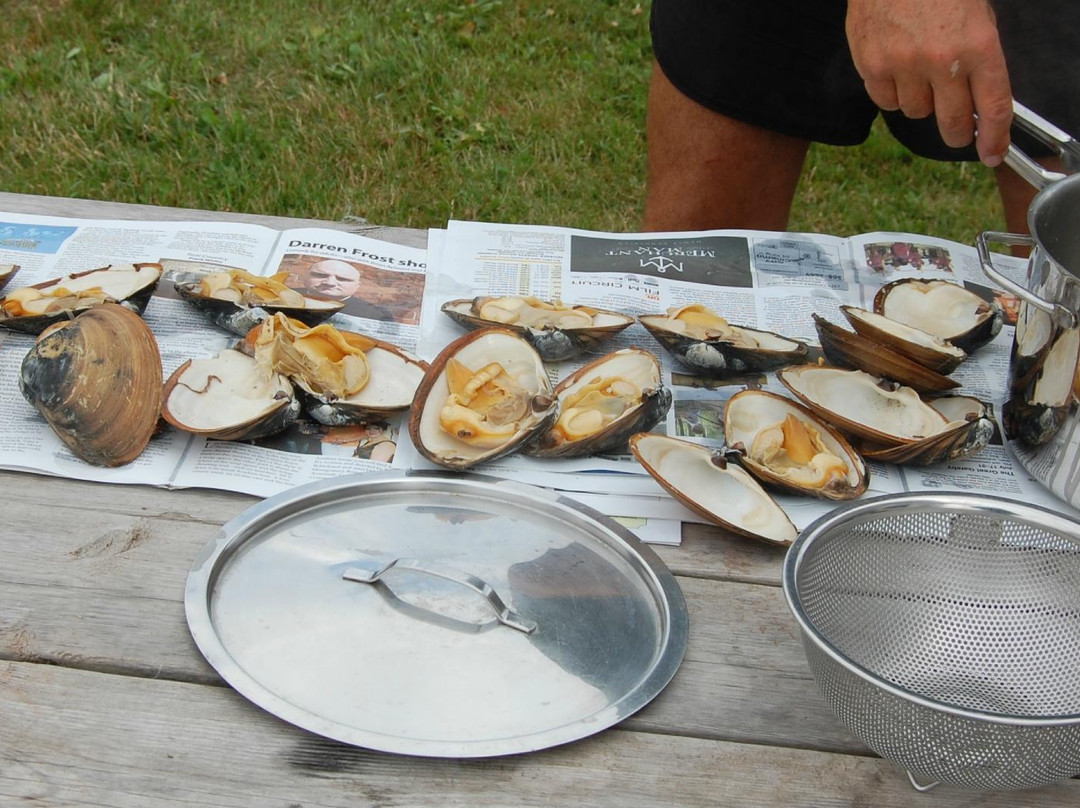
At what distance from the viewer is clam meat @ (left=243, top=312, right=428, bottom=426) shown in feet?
3.49

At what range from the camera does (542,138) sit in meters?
2.44

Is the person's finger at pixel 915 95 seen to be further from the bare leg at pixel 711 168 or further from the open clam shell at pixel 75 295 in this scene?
the open clam shell at pixel 75 295

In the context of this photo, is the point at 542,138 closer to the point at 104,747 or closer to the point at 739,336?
the point at 739,336

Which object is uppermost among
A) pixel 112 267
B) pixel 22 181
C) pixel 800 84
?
pixel 800 84

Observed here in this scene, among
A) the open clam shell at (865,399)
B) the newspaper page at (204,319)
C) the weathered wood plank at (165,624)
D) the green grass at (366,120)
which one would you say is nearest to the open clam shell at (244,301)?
the newspaper page at (204,319)

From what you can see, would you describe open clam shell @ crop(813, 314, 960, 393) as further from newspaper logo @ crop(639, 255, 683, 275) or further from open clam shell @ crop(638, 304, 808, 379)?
newspaper logo @ crop(639, 255, 683, 275)

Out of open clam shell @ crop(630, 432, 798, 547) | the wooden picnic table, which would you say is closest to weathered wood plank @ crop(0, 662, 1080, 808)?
the wooden picnic table

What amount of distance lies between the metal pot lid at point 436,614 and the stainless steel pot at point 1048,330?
401 mm

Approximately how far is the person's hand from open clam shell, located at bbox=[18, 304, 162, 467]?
76 centimetres

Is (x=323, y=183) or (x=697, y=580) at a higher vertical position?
(x=697, y=580)

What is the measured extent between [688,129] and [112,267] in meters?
0.83

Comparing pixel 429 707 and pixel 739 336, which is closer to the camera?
pixel 429 707

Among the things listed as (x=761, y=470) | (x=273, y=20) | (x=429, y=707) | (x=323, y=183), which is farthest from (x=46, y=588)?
(x=273, y=20)

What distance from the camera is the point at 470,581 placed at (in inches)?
32.0
